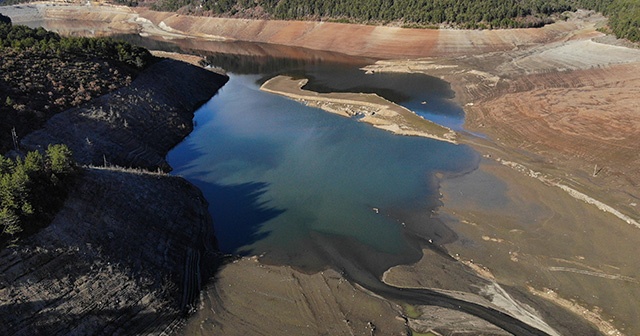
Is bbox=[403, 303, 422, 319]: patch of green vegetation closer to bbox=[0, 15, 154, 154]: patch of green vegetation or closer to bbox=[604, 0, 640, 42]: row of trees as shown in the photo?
bbox=[0, 15, 154, 154]: patch of green vegetation

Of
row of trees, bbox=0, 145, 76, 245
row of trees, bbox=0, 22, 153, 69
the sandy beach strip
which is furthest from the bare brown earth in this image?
row of trees, bbox=0, 22, 153, 69

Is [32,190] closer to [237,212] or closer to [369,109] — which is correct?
[237,212]

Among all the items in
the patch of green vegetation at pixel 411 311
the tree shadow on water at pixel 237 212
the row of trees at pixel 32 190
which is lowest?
the patch of green vegetation at pixel 411 311

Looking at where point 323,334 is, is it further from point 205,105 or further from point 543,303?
point 205,105

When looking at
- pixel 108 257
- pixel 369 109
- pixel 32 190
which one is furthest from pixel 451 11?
pixel 32 190

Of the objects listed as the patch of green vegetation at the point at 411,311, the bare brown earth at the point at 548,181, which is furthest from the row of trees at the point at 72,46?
the patch of green vegetation at the point at 411,311

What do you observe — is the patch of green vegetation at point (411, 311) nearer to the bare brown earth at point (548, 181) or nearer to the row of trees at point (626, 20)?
the bare brown earth at point (548, 181)

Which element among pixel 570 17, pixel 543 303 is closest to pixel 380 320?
A: pixel 543 303
